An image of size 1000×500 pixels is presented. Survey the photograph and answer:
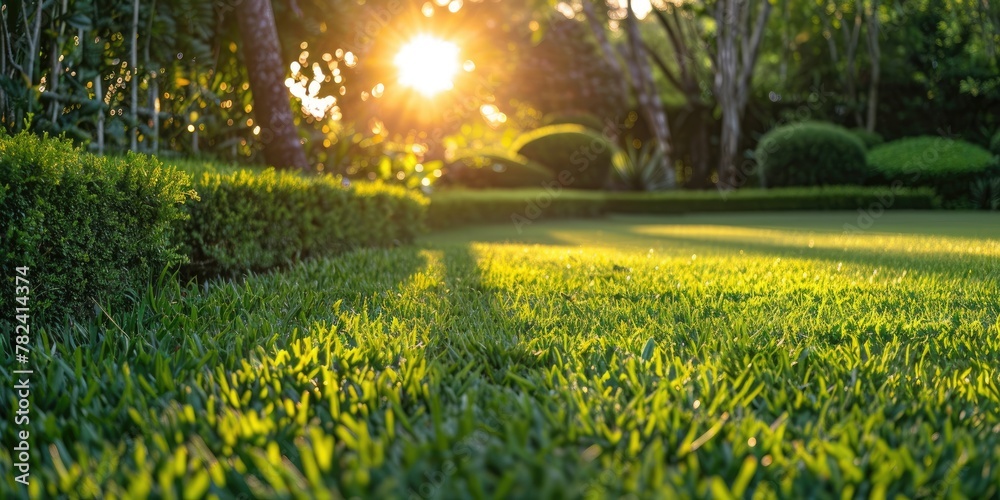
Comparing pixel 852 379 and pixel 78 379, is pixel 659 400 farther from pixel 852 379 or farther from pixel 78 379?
pixel 78 379

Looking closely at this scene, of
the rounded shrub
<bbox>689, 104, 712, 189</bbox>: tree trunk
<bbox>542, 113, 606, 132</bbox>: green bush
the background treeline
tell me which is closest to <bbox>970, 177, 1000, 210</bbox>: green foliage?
the rounded shrub

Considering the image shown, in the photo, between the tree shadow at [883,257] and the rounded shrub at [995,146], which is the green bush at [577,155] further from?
the tree shadow at [883,257]

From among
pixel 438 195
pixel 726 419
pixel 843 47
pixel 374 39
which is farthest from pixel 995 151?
pixel 726 419

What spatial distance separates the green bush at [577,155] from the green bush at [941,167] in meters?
6.18

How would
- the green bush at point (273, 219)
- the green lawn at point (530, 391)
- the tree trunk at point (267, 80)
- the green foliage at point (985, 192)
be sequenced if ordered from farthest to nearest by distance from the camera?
1. the green foliage at point (985, 192)
2. the tree trunk at point (267, 80)
3. the green bush at point (273, 219)
4. the green lawn at point (530, 391)

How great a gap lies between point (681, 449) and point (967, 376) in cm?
130

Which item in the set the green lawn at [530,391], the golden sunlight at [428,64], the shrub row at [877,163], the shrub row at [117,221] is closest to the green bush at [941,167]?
the shrub row at [877,163]

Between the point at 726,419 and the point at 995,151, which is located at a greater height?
the point at 995,151

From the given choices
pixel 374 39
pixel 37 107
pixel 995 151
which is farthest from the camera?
pixel 995 151

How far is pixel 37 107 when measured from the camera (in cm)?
477

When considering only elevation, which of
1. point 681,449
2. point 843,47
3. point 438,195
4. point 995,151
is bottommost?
point 681,449

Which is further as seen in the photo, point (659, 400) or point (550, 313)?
point (550, 313)

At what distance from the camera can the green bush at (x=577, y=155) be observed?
19391 mm

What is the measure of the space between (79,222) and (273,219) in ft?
6.98
